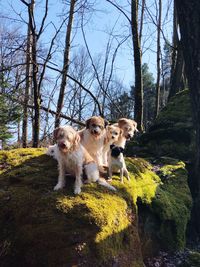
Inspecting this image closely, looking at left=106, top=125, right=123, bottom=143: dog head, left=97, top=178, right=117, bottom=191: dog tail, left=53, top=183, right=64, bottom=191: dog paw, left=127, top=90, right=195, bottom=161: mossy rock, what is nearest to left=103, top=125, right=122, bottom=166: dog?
left=106, top=125, right=123, bottom=143: dog head

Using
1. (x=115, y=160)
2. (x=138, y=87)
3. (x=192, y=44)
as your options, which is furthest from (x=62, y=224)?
(x=138, y=87)

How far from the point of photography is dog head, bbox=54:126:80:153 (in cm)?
568

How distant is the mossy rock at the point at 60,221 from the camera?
505 cm

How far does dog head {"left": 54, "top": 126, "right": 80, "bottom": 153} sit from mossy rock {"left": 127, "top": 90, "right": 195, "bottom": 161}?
5.27m

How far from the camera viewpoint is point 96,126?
23.3 ft

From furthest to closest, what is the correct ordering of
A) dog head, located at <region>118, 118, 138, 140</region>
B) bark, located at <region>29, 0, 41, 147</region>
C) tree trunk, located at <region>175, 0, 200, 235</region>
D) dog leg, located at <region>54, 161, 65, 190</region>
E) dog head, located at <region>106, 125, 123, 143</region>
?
bark, located at <region>29, 0, 41, 147</region> → dog head, located at <region>118, 118, 138, 140</region> → dog head, located at <region>106, 125, 123, 143</region> → tree trunk, located at <region>175, 0, 200, 235</region> → dog leg, located at <region>54, 161, 65, 190</region>

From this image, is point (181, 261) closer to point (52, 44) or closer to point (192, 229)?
point (192, 229)

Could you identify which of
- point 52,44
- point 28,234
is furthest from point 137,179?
point 52,44

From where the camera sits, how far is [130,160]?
27.2 ft

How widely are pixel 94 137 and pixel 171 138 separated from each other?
4435mm

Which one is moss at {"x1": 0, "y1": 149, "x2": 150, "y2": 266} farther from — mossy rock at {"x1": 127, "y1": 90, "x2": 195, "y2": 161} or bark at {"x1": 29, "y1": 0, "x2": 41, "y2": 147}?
bark at {"x1": 29, "y1": 0, "x2": 41, "y2": 147}

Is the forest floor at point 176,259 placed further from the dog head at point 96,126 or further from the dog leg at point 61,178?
the dog head at point 96,126

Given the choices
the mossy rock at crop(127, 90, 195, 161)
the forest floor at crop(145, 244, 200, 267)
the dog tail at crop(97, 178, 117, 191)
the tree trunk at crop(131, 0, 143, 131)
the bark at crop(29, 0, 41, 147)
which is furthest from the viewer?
the tree trunk at crop(131, 0, 143, 131)

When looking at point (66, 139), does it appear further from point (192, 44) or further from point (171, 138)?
point (171, 138)
